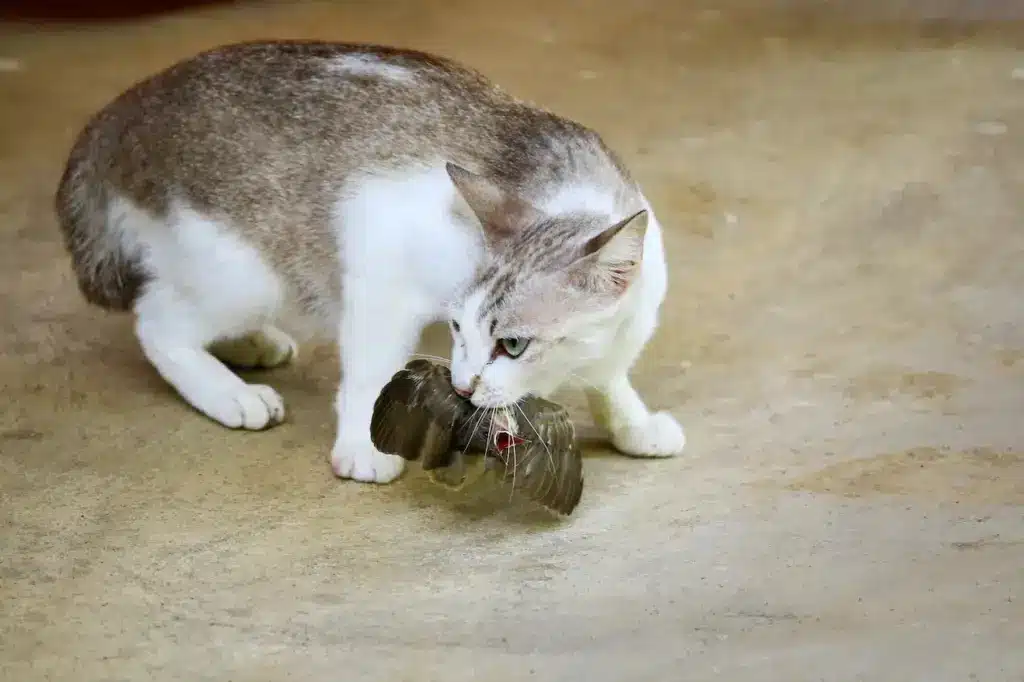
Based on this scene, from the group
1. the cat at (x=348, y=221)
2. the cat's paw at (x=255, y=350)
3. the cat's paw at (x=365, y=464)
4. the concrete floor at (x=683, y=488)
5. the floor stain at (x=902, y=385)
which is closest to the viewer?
the concrete floor at (x=683, y=488)

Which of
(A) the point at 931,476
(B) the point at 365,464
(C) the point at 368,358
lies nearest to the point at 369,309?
(C) the point at 368,358

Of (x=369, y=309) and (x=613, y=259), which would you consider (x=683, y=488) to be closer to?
(x=613, y=259)

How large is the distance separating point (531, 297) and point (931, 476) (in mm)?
796

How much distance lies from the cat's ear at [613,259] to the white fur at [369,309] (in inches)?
2.3

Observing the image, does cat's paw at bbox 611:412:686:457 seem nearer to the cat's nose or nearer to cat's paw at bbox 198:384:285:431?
the cat's nose

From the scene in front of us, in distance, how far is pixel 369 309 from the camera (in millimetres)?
1919

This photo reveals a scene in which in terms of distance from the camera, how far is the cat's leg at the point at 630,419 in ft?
6.41

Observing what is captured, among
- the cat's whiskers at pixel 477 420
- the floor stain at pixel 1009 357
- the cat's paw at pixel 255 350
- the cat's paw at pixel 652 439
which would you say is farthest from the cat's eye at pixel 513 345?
the floor stain at pixel 1009 357

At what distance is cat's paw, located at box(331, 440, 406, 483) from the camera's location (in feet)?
6.24

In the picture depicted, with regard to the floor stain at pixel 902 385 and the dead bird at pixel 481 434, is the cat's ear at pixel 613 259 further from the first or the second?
the floor stain at pixel 902 385

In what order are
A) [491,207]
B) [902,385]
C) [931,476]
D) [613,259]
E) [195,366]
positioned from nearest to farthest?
[613,259]
[491,207]
[931,476]
[195,366]
[902,385]

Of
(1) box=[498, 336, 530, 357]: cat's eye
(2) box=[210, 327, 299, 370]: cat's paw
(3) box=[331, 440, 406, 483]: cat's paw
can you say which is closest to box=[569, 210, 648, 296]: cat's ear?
(1) box=[498, 336, 530, 357]: cat's eye

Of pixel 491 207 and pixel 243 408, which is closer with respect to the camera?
pixel 491 207

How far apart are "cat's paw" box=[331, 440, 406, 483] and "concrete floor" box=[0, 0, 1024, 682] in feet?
0.09
